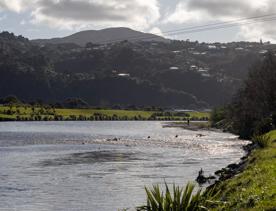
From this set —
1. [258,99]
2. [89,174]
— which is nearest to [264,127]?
[258,99]

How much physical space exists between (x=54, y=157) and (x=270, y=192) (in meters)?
59.0

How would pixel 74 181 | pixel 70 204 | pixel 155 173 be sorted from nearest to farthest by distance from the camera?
pixel 70 204
pixel 74 181
pixel 155 173

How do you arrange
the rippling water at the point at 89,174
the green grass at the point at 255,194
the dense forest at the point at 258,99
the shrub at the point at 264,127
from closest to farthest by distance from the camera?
1. the green grass at the point at 255,194
2. the rippling water at the point at 89,174
3. the shrub at the point at 264,127
4. the dense forest at the point at 258,99

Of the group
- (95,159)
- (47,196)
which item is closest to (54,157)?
(95,159)

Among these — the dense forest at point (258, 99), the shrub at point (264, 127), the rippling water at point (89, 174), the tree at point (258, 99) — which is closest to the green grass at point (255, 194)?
the rippling water at point (89, 174)

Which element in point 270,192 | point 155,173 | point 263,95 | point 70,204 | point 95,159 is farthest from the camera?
point 263,95

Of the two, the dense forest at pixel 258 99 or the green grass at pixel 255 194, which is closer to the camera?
the green grass at pixel 255 194

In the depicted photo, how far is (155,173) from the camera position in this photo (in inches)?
2394

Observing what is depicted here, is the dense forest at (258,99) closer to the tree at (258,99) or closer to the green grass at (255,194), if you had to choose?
the tree at (258,99)

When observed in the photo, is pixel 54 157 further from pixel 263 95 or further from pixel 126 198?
pixel 263 95

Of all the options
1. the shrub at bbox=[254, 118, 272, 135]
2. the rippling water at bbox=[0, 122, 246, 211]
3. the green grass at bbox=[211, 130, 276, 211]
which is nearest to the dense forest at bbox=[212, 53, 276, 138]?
the shrub at bbox=[254, 118, 272, 135]

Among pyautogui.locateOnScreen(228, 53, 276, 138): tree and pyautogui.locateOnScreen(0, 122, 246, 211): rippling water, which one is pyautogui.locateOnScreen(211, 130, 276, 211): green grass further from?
pyautogui.locateOnScreen(228, 53, 276, 138): tree

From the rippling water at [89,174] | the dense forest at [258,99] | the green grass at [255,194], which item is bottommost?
the rippling water at [89,174]

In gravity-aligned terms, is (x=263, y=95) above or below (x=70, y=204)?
above
